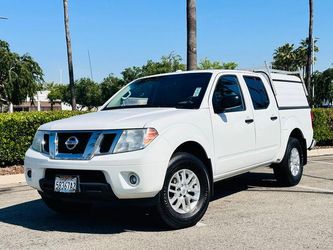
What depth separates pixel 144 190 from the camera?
503 cm

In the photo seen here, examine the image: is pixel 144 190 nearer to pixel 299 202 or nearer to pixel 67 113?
pixel 299 202

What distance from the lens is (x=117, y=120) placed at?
210 inches

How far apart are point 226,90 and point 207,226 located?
1.91m

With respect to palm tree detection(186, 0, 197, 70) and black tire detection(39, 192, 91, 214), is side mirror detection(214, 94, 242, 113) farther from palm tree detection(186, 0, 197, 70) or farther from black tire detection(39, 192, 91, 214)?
palm tree detection(186, 0, 197, 70)

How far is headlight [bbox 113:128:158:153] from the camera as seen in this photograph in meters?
5.09

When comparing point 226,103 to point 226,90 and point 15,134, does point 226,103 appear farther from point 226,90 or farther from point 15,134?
point 15,134

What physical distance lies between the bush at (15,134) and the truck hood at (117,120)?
5.54 meters

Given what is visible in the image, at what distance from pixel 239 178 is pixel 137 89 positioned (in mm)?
3413

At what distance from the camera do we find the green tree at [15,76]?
4681 cm

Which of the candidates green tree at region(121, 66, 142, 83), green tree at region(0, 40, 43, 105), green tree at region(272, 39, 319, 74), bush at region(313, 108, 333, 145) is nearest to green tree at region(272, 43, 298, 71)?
green tree at region(272, 39, 319, 74)

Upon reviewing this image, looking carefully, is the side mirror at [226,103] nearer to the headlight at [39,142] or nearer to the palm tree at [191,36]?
the headlight at [39,142]

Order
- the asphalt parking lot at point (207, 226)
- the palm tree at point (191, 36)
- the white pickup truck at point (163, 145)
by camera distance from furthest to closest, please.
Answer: the palm tree at point (191, 36) → the white pickup truck at point (163, 145) → the asphalt parking lot at point (207, 226)

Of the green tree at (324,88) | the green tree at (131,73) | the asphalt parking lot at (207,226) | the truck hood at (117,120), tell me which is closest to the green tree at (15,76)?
the green tree at (131,73)

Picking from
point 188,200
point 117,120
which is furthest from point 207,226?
point 117,120
